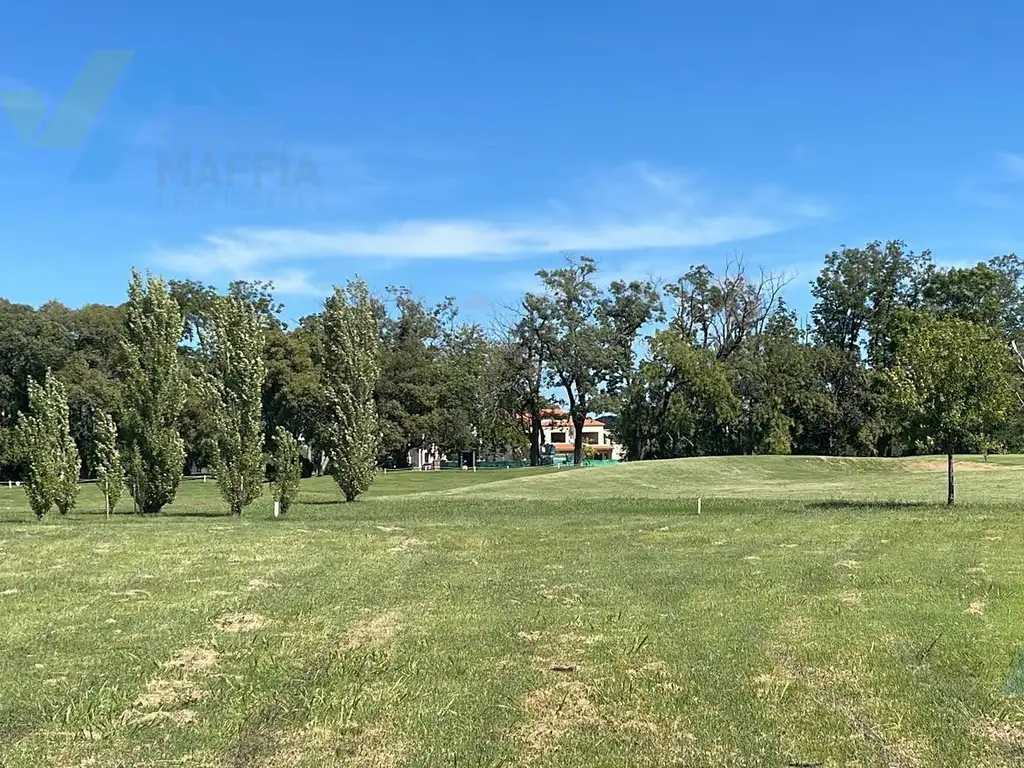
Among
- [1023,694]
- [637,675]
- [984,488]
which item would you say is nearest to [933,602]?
[1023,694]

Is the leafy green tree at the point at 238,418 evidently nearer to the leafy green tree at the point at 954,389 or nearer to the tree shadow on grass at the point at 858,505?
the tree shadow on grass at the point at 858,505

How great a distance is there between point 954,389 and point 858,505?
11.3ft

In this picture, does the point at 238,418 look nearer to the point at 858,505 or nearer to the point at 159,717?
the point at 858,505

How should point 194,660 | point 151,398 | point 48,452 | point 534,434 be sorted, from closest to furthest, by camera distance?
1. point 194,660
2. point 48,452
3. point 151,398
4. point 534,434

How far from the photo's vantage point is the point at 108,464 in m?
21.5

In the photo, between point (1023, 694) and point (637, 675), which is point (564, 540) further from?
point (1023, 694)

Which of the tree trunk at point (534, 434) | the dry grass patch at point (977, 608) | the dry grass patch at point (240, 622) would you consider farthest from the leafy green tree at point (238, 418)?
the tree trunk at point (534, 434)

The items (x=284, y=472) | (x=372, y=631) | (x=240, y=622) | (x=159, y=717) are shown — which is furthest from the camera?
(x=284, y=472)

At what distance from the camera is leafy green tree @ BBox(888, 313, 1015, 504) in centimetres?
1975

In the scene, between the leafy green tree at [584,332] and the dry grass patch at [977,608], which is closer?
the dry grass patch at [977,608]

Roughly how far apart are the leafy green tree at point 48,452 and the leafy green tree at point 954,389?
18140mm

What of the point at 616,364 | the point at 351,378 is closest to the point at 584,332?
the point at 616,364

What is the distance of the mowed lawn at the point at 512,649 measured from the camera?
17.8 ft

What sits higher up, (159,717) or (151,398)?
(151,398)
